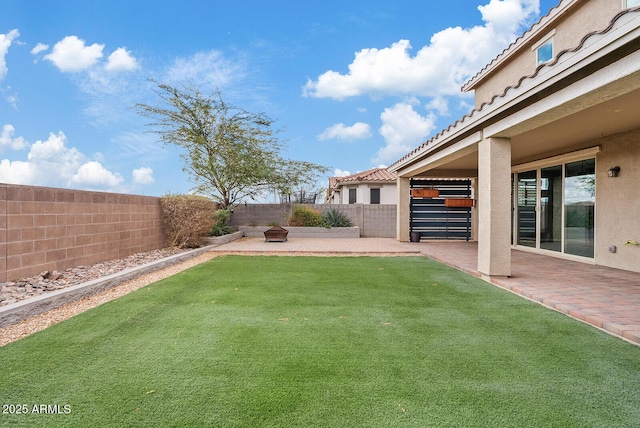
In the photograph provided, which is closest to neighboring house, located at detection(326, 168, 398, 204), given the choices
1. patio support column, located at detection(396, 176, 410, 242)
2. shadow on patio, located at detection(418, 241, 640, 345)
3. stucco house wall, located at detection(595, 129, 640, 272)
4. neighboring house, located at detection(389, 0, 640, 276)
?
patio support column, located at detection(396, 176, 410, 242)

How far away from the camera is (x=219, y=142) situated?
1451 centimetres

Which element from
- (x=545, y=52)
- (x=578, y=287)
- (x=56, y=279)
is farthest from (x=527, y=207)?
(x=56, y=279)

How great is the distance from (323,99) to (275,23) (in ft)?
16.2

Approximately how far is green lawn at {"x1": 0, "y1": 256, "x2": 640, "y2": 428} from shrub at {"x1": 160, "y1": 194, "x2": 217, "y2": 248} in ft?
17.3

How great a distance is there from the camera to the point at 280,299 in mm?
4938

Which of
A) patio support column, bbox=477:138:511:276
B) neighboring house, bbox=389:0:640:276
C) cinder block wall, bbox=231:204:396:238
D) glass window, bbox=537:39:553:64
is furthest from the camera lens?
cinder block wall, bbox=231:204:396:238

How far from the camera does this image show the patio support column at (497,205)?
→ 6.12 m

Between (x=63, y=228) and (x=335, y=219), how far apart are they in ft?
36.1

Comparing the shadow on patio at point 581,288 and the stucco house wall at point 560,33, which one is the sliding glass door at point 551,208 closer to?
the shadow on patio at point 581,288

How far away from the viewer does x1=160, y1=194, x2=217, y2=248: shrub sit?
32.8ft

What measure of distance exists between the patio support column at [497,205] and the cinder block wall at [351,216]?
9.46 m

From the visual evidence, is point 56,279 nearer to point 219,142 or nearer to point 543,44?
point 219,142

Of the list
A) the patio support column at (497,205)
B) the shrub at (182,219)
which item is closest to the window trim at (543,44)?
the patio support column at (497,205)

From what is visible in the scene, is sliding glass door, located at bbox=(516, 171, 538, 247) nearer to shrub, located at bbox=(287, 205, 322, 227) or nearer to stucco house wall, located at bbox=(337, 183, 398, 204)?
shrub, located at bbox=(287, 205, 322, 227)
